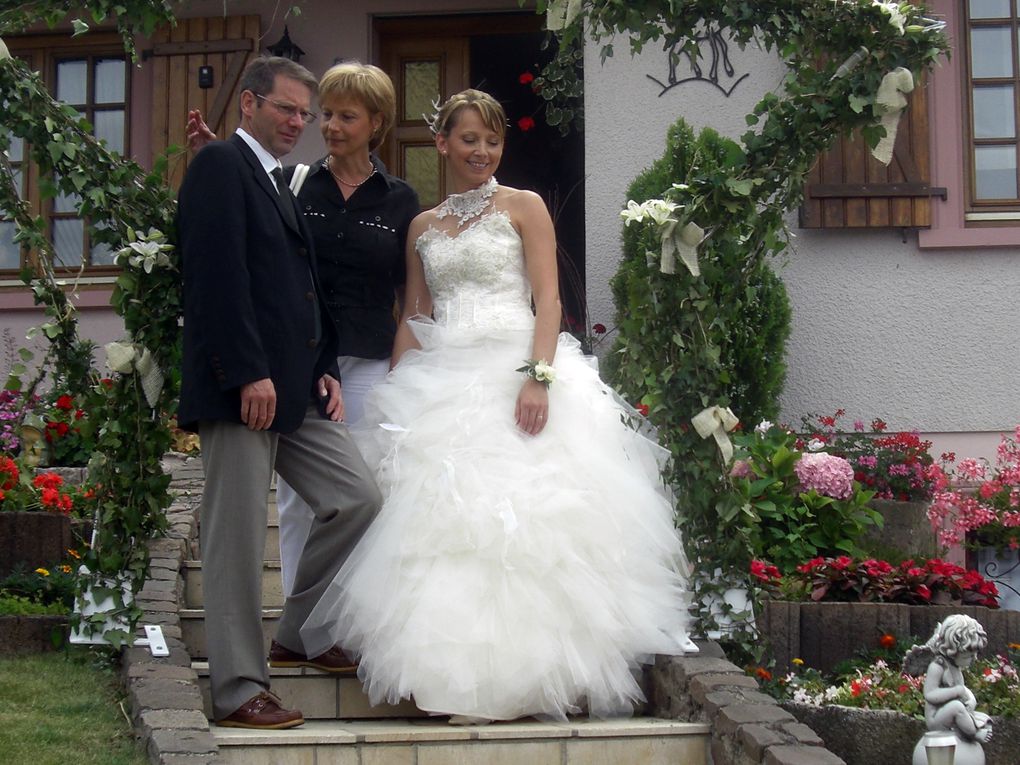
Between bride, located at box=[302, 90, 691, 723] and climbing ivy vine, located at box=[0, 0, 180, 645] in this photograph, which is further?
climbing ivy vine, located at box=[0, 0, 180, 645]

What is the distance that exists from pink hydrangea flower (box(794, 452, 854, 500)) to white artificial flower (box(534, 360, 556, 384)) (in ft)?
7.06

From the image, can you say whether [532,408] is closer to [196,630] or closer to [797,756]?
[797,756]

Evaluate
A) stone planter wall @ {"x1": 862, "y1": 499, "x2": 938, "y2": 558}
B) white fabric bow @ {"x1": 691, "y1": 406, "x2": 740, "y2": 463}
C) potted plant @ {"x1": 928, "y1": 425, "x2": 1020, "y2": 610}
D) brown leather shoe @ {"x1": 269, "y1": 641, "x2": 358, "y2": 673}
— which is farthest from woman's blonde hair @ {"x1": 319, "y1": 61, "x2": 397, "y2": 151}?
potted plant @ {"x1": 928, "y1": 425, "x2": 1020, "y2": 610}

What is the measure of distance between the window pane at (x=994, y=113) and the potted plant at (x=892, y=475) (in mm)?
1940

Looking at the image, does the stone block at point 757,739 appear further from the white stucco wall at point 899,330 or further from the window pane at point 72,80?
the window pane at point 72,80

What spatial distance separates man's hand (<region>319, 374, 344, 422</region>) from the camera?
163 inches

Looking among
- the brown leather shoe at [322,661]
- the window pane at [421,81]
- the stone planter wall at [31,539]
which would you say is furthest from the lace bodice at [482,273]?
the window pane at [421,81]

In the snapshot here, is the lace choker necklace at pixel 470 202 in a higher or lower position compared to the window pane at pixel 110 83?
lower

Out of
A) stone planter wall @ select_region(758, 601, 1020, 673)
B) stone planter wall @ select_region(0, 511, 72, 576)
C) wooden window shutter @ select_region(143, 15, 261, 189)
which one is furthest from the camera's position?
wooden window shutter @ select_region(143, 15, 261, 189)

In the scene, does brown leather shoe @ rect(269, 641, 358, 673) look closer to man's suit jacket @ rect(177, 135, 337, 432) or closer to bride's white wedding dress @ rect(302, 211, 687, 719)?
bride's white wedding dress @ rect(302, 211, 687, 719)

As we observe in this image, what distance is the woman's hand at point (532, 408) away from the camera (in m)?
4.26

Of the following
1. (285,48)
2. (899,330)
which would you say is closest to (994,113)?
(899,330)

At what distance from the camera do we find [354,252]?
4.45 m

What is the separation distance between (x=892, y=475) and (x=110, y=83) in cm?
581
